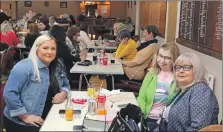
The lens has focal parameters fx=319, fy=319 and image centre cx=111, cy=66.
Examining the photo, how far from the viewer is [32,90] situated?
212 cm

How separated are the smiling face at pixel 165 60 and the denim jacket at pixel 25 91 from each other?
84 cm

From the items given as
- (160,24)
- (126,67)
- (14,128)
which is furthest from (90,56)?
(14,128)

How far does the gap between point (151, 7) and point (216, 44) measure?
441 cm

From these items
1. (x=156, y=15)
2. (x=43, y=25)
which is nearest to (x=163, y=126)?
(x=156, y=15)

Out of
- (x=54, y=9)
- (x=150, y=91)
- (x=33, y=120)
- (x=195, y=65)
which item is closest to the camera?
(x=195, y=65)

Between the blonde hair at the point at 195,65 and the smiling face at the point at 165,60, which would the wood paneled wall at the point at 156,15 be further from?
the blonde hair at the point at 195,65

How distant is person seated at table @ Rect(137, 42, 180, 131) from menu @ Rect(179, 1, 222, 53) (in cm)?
58

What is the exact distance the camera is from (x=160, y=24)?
589cm

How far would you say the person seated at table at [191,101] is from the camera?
177 centimetres

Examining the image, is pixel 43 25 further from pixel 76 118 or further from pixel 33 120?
pixel 76 118

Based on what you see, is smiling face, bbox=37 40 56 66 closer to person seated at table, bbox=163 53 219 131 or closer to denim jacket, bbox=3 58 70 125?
denim jacket, bbox=3 58 70 125

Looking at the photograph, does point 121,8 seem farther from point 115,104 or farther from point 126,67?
point 115,104

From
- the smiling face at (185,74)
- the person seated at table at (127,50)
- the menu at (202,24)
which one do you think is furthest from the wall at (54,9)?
the smiling face at (185,74)

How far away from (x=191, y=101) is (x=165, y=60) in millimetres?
611
